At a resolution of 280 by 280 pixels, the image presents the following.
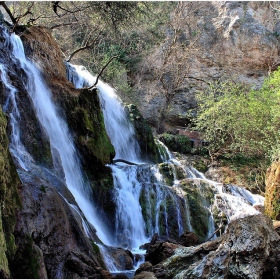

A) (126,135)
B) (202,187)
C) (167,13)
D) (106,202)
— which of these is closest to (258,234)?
(106,202)

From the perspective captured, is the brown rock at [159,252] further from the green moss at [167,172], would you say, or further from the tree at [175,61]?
the tree at [175,61]

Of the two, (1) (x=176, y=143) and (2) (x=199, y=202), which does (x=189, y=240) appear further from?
(1) (x=176, y=143)

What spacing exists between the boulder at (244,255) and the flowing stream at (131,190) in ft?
11.4

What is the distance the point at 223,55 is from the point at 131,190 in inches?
759

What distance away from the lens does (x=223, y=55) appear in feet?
88.1

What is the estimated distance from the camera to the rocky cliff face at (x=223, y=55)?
25719 mm

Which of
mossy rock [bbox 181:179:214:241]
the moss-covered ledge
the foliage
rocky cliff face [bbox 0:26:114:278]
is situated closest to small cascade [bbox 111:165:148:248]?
mossy rock [bbox 181:179:214:241]

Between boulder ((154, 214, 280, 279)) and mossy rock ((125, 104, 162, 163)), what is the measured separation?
434 inches

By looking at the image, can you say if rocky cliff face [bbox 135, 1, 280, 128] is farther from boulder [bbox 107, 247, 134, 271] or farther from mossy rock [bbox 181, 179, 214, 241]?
boulder [bbox 107, 247, 134, 271]

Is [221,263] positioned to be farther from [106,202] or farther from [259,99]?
[259,99]

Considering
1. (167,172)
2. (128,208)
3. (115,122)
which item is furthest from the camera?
(115,122)

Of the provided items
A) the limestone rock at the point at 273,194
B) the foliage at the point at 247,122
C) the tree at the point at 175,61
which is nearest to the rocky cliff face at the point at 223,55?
the tree at the point at 175,61

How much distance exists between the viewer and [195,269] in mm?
3947

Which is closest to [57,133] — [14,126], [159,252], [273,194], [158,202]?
[14,126]
